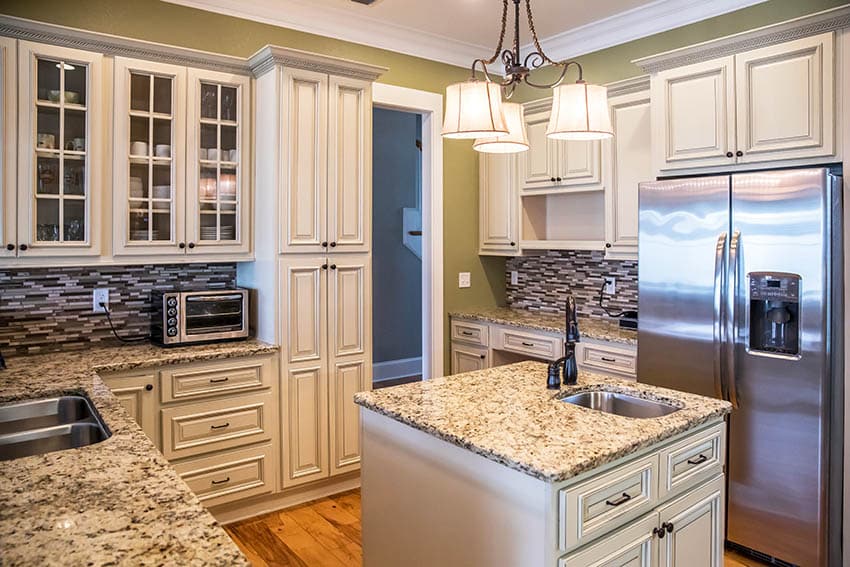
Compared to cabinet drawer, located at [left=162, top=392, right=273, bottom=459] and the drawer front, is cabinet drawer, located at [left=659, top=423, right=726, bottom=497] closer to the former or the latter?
the drawer front

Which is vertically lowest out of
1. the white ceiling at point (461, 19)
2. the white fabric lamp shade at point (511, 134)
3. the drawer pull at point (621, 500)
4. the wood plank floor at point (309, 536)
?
the wood plank floor at point (309, 536)

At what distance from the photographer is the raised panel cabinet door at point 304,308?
332 cm

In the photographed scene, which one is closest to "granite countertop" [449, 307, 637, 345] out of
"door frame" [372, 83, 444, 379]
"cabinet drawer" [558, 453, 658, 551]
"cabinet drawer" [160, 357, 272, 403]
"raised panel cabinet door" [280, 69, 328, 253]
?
"door frame" [372, 83, 444, 379]

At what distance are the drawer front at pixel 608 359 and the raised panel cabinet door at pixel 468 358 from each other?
791 mm

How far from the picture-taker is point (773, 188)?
105 inches

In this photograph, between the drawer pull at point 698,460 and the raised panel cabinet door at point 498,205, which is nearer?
the drawer pull at point 698,460

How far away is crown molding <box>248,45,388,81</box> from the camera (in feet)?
10.5

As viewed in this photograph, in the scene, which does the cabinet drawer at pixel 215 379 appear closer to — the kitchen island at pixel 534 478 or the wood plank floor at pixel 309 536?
the wood plank floor at pixel 309 536

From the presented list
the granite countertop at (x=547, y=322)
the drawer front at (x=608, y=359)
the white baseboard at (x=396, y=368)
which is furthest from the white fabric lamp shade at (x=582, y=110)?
the white baseboard at (x=396, y=368)

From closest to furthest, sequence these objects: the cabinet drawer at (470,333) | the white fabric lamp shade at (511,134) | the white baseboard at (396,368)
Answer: the white fabric lamp shade at (511,134)
the cabinet drawer at (470,333)
the white baseboard at (396,368)

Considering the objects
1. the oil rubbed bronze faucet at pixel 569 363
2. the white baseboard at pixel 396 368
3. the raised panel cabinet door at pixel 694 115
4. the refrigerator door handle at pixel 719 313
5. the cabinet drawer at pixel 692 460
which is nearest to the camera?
the cabinet drawer at pixel 692 460

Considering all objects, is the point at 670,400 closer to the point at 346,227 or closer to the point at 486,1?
the point at 346,227

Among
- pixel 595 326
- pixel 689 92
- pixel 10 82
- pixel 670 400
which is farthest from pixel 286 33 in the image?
pixel 670 400

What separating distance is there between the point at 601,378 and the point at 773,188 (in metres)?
1.13
